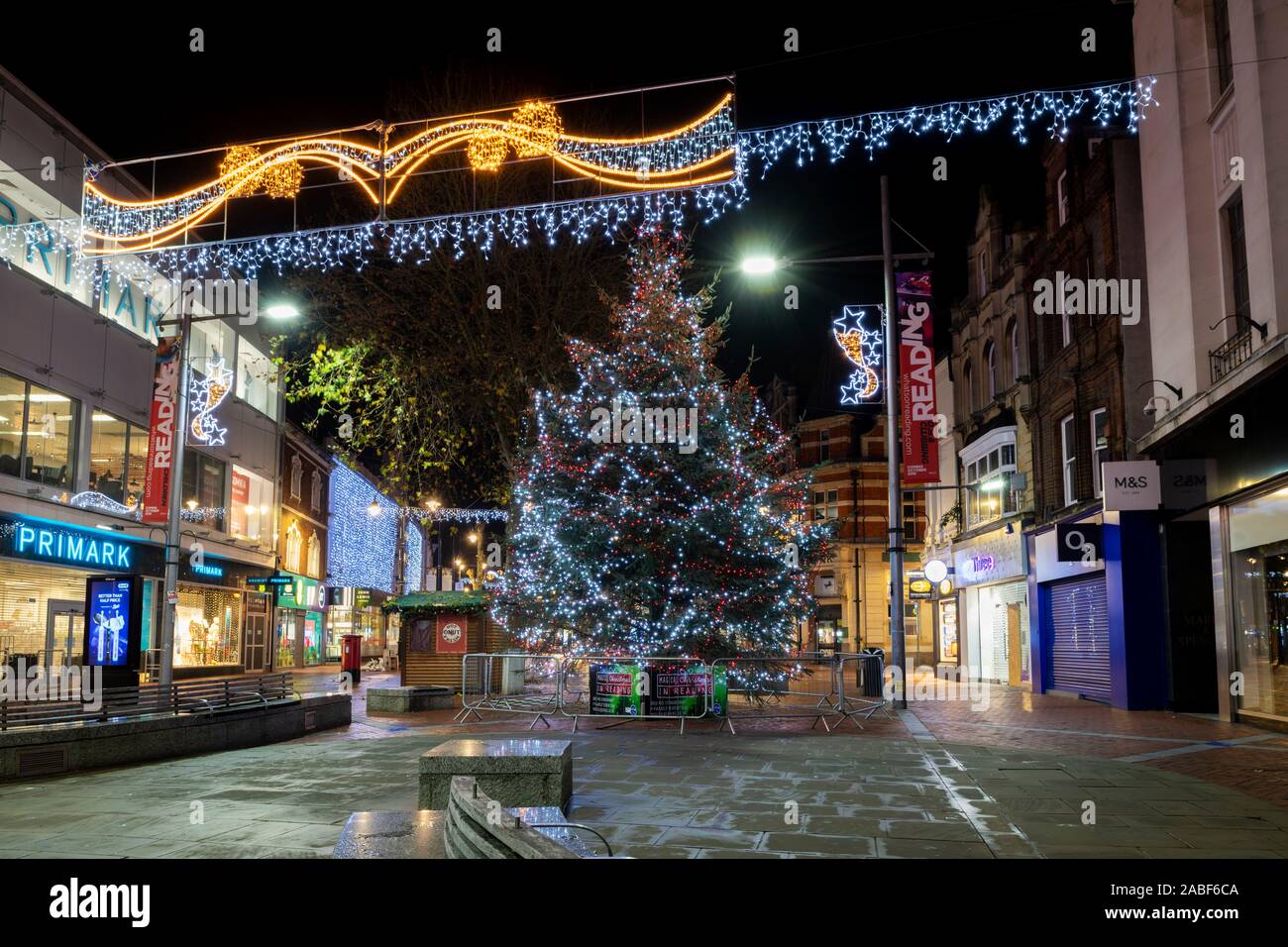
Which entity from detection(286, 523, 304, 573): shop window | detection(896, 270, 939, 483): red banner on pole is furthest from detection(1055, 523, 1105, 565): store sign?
detection(286, 523, 304, 573): shop window

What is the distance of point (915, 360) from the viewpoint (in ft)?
82.2

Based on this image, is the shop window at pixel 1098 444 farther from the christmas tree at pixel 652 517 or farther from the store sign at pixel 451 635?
the store sign at pixel 451 635

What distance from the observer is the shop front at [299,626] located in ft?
143

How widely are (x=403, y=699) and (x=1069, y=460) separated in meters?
16.2

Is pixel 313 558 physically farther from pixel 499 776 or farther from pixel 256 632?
pixel 499 776

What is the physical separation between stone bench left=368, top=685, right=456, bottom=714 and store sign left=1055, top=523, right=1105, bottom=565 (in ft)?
42.3

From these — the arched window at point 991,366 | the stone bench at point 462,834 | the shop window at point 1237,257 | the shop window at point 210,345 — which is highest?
the shop window at point 210,345

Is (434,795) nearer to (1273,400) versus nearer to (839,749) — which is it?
(839,749)

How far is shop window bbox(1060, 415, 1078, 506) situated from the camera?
2358cm

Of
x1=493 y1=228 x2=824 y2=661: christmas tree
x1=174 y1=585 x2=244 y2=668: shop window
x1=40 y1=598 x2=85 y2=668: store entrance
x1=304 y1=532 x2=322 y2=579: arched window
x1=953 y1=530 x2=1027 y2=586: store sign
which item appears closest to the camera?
x1=493 y1=228 x2=824 y2=661: christmas tree

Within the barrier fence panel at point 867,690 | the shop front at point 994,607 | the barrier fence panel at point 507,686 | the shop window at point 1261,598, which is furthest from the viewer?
the shop front at point 994,607

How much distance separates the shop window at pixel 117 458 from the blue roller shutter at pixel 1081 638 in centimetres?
2357

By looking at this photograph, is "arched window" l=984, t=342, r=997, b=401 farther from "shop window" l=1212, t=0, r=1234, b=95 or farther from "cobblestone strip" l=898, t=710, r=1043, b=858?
"cobblestone strip" l=898, t=710, r=1043, b=858

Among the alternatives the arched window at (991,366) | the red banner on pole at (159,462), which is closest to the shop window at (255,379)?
the red banner on pole at (159,462)
